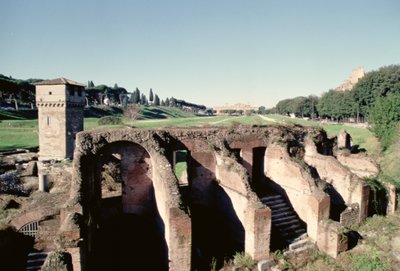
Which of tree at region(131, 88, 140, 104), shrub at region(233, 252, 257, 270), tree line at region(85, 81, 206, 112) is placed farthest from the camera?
tree at region(131, 88, 140, 104)

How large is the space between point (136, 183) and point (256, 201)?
5706mm

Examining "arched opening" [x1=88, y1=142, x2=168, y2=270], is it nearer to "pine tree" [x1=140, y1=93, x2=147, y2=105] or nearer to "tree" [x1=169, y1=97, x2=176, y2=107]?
"pine tree" [x1=140, y1=93, x2=147, y2=105]

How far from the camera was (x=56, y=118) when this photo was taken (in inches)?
1340

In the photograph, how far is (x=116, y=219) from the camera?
1380cm

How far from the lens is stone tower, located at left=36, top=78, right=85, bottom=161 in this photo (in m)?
33.6

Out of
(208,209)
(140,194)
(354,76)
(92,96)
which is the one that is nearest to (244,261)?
(208,209)

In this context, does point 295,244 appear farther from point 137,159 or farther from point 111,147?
point 111,147

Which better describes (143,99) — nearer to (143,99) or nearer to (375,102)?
(143,99)

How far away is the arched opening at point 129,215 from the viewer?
1166 centimetres

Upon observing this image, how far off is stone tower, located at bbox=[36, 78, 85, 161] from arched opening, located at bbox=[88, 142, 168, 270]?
22.1m

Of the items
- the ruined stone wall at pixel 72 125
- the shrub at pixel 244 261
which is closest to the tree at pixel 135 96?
the ruined stone wall at pixel 72 125

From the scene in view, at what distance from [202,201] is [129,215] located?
3.45m

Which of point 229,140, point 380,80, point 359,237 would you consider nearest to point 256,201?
point 229,140

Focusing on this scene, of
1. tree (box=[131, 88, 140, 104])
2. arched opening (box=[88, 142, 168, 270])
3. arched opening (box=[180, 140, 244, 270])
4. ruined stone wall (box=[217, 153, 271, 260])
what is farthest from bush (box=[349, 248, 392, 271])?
tree (box=[131, 88, 140, 104])
